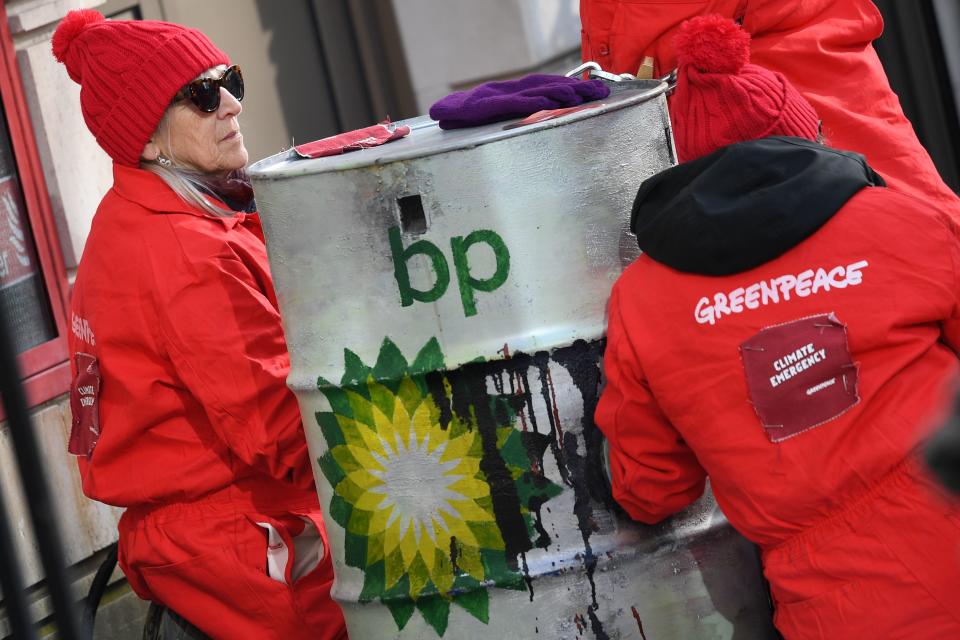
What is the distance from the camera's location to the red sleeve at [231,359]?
2.59 m

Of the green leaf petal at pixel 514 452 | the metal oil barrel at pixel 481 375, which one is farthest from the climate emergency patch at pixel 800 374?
the green leaf petal at pixel 514 452

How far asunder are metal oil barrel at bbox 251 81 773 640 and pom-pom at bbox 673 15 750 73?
11 cm

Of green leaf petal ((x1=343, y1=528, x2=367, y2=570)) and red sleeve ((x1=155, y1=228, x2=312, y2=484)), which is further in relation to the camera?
red sleeve ((x1=155, y1=228, x2=312, y2=484))

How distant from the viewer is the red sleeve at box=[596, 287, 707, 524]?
2.17m

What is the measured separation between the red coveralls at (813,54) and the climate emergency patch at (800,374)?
1.11m

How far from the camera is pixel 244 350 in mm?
2594

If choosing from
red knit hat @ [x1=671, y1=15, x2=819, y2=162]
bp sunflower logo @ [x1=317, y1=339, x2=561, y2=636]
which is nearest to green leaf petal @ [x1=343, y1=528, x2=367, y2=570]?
bp sunflower logo @ [x1=317, y1=339, x2=561, y2=636]

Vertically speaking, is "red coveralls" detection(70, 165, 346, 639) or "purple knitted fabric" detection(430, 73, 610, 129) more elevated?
"purple knitted fabric" detection(430, 73, 610, 129)

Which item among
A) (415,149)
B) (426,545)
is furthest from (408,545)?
(415,149)

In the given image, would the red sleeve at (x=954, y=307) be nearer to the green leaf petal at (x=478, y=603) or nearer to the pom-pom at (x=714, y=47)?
the pom-pom at (x=714, y=47)

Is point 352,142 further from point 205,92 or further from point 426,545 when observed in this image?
point 426,545

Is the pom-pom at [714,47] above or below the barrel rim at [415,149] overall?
above

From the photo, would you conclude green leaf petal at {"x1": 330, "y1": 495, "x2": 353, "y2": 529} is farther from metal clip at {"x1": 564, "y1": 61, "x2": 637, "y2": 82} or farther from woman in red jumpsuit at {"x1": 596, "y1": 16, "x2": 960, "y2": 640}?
metal clip at {"x1": 564, "y1": 61, "x2": 637, "y2": 82}

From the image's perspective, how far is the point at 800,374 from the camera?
2.04m
